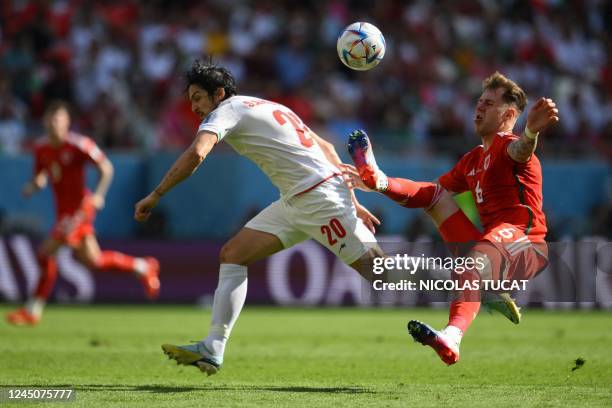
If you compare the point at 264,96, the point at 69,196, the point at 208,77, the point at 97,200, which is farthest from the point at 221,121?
the point at 264,96

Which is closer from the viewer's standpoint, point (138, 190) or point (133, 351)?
point (133, 351)

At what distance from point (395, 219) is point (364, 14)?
533 centimetres

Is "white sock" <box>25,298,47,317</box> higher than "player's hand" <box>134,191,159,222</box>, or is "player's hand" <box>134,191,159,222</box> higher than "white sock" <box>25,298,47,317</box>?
"player's hand" <box>134,191,159,222</box>

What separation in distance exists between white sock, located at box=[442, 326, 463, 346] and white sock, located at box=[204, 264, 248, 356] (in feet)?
5.21

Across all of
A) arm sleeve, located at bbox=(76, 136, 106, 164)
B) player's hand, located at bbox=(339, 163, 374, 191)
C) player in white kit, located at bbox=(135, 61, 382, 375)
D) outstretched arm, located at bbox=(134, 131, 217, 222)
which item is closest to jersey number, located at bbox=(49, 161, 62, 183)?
arm sleeve, located at bbox=(76, 136, 106, 164)

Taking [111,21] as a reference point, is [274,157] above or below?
below

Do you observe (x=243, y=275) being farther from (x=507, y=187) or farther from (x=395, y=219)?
(x=395, y=219)

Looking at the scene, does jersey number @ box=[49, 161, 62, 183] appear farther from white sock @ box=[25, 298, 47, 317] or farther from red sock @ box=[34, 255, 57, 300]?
white sock @ box=[25, 298, 47, 317]

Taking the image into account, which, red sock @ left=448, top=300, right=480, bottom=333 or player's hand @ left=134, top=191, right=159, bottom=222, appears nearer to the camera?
player's hand @ left=134, top=191, right=159, bottom=222

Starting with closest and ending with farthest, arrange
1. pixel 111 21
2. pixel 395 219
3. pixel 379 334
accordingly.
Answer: pixel 379 334 → pixel 395 219 → pixel 111 21

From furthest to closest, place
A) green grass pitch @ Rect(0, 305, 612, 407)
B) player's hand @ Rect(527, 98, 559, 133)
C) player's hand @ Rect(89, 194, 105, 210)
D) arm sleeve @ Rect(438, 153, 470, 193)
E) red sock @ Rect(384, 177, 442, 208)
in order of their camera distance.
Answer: player's hand @ Rect(89, 194, 105, 210)
arm sleeve @ Rect(438, 153, 470, 193)
red sock @ Rect(384, 177, 442, 208)
player's hand @ Rect(527, 98, 559, 133)
green grass pitch @ Rect(0, 305, 612, 407)

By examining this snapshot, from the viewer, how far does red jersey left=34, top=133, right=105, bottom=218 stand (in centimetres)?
1434

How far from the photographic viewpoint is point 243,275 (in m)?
7.93

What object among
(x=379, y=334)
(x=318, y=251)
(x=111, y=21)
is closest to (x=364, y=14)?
(x=111, y=21)
